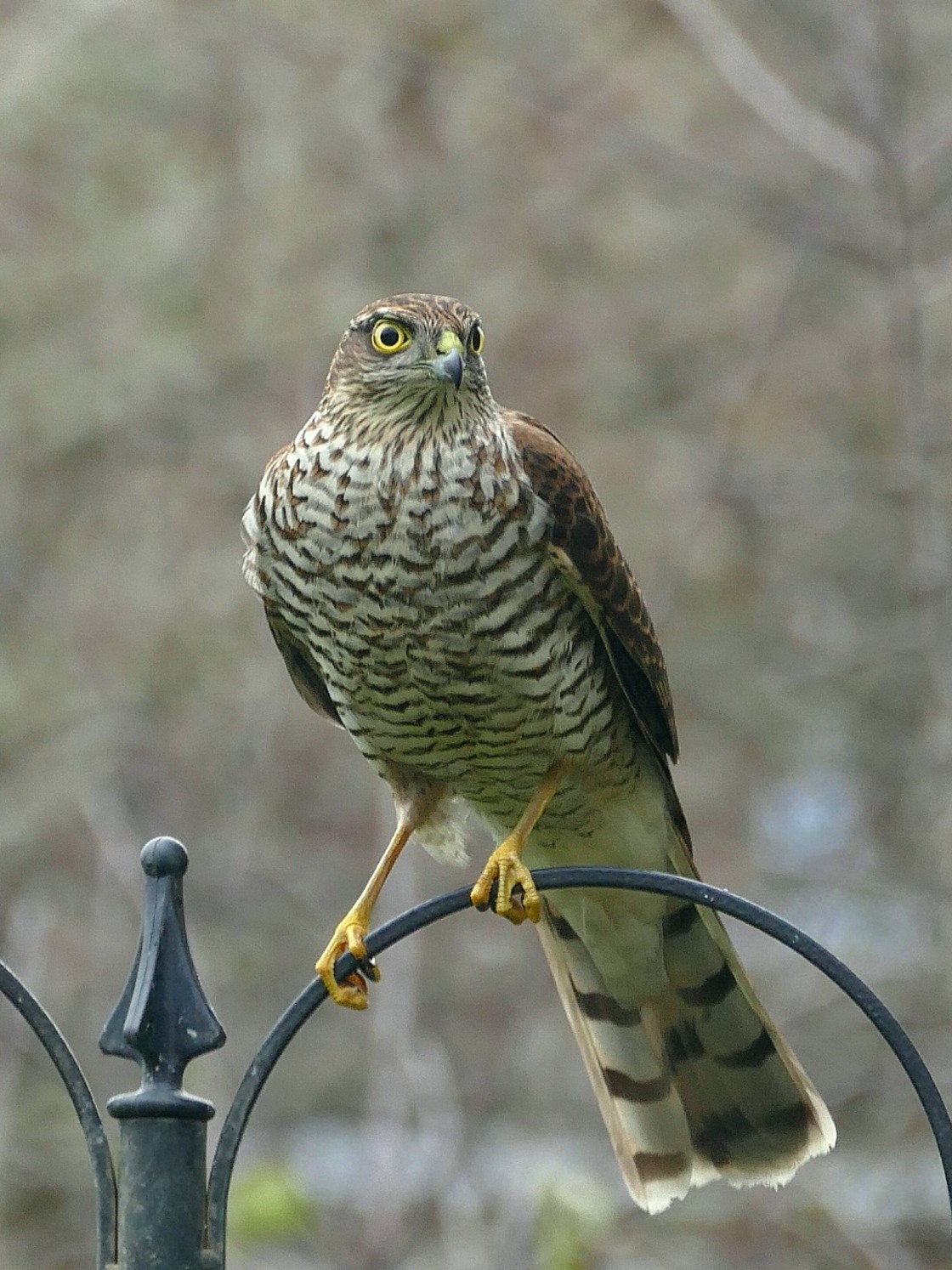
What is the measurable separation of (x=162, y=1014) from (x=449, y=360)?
1.59 metres

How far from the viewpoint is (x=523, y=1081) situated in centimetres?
828

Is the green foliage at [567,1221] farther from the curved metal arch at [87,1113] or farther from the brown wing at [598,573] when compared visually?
the curved metal arch at [87,1113]

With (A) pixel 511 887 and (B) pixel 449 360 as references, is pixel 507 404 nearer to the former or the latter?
(B) pixel 449 360

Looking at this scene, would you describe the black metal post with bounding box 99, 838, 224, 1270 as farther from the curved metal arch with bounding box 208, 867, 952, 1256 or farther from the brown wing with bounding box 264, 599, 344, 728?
the brown wing with bounding box 264, 599, 344, 728

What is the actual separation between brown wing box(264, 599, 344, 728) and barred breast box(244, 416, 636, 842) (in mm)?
97

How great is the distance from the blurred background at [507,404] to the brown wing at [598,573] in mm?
2590

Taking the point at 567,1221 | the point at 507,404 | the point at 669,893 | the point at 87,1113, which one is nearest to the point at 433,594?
the point at 669,893

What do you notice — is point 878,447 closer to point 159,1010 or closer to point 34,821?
point 34,821

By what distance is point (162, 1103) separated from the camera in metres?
1.96

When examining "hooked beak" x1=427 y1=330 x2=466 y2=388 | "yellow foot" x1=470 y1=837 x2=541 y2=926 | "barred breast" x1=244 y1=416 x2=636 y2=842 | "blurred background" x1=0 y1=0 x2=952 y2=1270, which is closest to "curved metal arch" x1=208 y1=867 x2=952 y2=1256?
"yellow foot" x1=470 y1=837 x2=541 y2=926

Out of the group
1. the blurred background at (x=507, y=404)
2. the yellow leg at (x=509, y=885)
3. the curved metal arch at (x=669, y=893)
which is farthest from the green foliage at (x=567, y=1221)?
the blurred background at (x=507, y=404)

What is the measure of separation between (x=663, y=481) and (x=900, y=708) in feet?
5.24

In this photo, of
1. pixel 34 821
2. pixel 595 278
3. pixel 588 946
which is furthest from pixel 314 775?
pixel 588 946

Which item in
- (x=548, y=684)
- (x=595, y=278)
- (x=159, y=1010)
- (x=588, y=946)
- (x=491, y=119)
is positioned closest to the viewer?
(x=159, y=1010)
